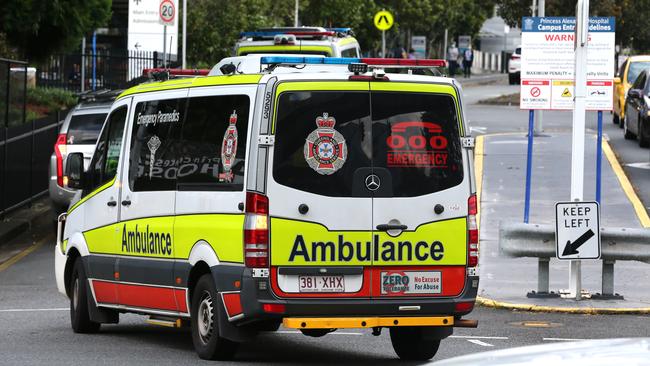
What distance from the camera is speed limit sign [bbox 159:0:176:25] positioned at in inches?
981

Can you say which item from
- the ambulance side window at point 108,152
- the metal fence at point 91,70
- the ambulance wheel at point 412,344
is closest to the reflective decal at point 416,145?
the ambulance wheel at point 412,344

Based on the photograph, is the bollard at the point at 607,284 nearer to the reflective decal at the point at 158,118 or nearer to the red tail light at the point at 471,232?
the red tail light at the point at 471,232

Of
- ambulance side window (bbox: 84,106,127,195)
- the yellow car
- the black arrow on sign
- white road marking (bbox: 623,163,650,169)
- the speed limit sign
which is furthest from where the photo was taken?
the yellow car

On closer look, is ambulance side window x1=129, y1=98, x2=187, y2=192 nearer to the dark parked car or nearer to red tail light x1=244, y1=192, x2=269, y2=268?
red tail light x1=244, y1=192, x2=269, y2=268

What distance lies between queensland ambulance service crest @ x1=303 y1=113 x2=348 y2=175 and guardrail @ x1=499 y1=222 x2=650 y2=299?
5.74 meters

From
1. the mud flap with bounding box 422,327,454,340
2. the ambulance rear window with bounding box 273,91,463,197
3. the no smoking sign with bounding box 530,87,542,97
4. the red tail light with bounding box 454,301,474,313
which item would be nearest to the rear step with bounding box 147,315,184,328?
the ambulance rear window with bounding box 273,91,463,197

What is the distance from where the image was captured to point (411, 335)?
11.5m

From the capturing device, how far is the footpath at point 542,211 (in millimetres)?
15859

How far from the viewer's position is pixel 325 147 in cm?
1055

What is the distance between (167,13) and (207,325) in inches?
566

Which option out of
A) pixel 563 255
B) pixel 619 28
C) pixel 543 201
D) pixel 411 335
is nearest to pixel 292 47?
pixel 543 201

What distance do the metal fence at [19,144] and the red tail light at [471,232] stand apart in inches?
512

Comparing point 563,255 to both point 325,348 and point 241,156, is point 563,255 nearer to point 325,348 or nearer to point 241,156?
point 325,348

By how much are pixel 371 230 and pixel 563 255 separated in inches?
208
